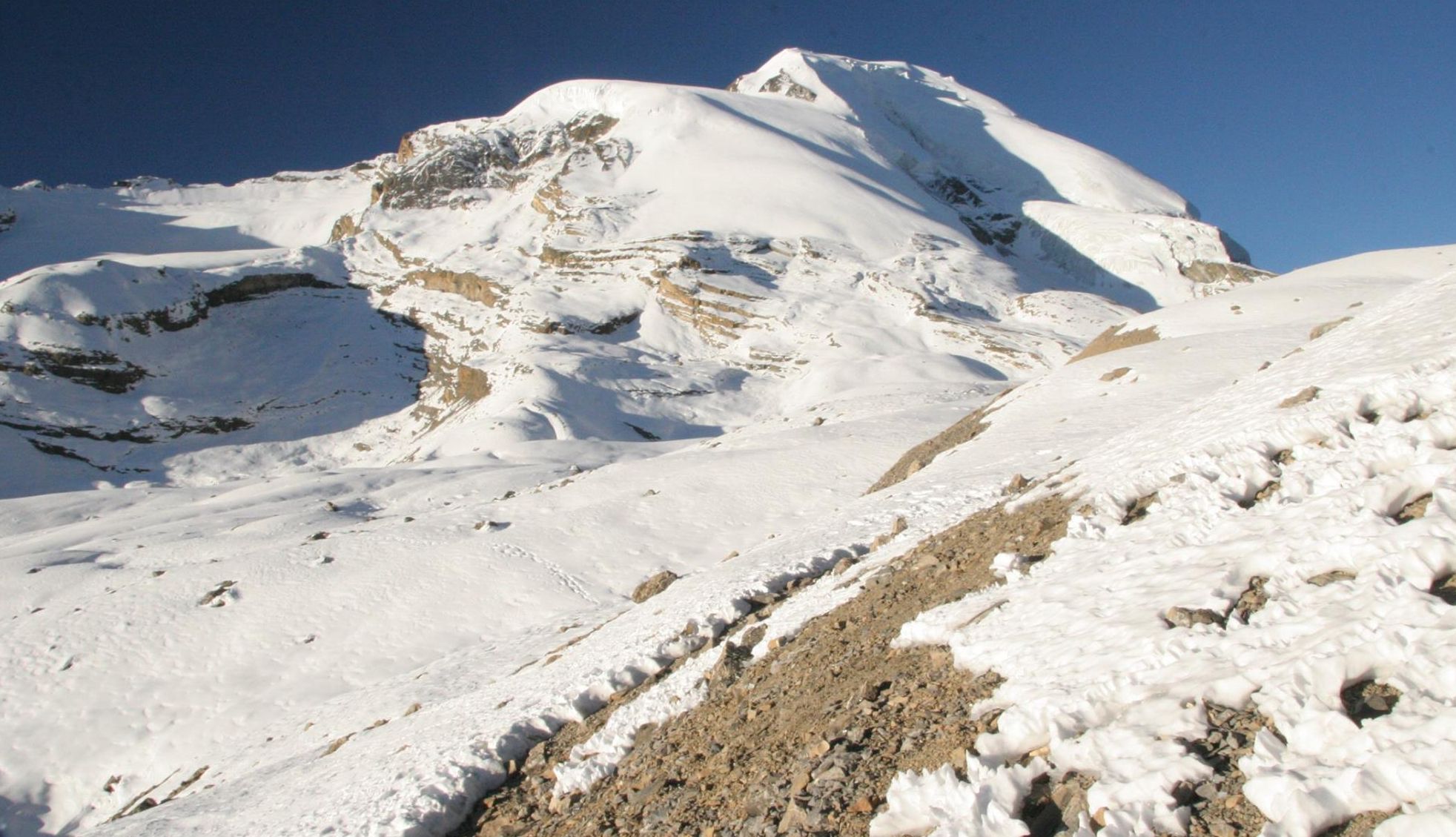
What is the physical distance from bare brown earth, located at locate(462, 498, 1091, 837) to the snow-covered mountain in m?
0.27

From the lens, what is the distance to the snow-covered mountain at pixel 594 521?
195 inches

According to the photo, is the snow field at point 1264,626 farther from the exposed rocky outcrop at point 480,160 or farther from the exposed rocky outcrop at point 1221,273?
the exposed rocky outcrop at point 480,160

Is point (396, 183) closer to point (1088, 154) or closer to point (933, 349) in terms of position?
point (933, 349)

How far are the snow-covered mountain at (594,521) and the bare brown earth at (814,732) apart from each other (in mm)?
271

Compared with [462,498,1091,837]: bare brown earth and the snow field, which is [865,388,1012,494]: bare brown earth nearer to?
[462,498,1091,837]: bare brown earth

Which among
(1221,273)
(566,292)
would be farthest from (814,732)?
(1221,273)

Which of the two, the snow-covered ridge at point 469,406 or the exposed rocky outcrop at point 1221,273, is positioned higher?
the exposed rocky outcrop at point 1221,273

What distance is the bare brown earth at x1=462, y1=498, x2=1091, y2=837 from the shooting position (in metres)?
5.02


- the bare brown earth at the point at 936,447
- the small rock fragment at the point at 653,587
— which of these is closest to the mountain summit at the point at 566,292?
the bare brown earth at the point at 936,447

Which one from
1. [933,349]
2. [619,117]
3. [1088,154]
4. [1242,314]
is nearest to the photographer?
[1242,314]

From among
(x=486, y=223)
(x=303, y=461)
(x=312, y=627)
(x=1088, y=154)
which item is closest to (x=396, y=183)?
(x=486, y=223)

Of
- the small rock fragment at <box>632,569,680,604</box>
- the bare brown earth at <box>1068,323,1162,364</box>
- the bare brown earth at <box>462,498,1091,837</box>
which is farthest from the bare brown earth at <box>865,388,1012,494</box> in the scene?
the bare brown earth at <box>462,498,1091,837</box>

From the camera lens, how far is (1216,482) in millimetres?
6605

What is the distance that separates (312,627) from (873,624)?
1722 centimetres
